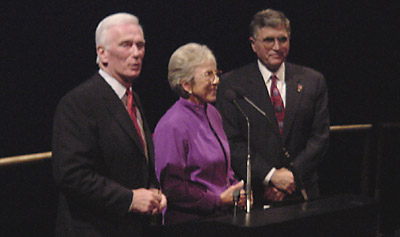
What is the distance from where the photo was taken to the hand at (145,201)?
85.9 inches

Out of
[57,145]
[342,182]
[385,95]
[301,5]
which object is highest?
[301,5]

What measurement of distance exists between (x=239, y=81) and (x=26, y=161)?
1.30 m

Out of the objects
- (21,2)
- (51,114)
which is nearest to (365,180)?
(51,114)

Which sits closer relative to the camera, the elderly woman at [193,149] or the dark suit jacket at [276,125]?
the elderly woman at [193,149]

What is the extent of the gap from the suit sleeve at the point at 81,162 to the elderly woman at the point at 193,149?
1.44 ft

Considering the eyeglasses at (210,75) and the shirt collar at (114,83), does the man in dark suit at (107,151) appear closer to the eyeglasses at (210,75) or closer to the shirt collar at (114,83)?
the shirt collar at (114,83)

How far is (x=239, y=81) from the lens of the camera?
330cm

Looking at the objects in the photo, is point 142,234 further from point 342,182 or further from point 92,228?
point 342,182

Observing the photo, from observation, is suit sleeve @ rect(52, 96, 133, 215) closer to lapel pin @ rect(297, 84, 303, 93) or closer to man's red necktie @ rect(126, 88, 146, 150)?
man's red necktie @ rect(126, 88, 146, 150)

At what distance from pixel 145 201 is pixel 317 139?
4.58 ft

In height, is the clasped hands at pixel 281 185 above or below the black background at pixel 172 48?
below

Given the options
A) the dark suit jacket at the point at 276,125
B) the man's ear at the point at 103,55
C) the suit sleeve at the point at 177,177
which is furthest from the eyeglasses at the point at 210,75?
the man's ear at the point at 103,55

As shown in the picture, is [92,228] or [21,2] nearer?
[92,228]

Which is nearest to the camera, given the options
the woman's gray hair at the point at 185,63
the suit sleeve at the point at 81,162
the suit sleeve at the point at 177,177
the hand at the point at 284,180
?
the suit sleeve at the point at 81,162
